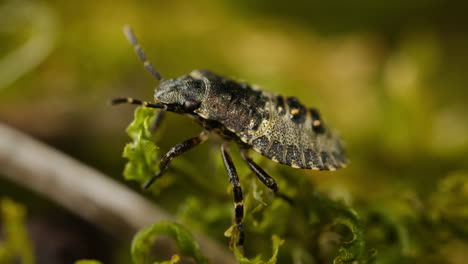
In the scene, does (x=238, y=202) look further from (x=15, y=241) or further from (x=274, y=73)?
(x=274, y=73)

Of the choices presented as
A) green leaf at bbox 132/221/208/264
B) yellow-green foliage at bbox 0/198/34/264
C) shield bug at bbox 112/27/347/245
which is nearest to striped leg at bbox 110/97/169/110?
shield bug at bbox 112/27/347/245

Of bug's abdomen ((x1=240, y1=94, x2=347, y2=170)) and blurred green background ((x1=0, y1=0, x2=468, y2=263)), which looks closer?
bug's abdomen ((x1=240, y1=94, x2=347, y2=170))

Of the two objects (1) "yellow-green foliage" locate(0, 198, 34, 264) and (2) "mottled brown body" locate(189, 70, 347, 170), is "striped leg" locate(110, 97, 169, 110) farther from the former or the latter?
(1) "yellow-green foliage" locate(0, 198, 34, 264)

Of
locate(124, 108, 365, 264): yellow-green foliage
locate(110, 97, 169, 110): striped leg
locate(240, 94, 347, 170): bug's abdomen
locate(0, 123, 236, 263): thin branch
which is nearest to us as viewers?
locate(124, 108, 365, 264): yellow-green foliage

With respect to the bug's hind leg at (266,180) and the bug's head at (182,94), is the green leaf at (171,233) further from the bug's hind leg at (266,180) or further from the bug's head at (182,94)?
the bug's head at (182,94)

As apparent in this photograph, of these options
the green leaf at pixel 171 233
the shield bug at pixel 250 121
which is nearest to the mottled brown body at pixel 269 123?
the shield bug at pixel 250 121

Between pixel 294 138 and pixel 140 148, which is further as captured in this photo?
pixel 294 138

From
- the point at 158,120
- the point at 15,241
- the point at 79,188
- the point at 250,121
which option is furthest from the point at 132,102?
the point at 15,241
